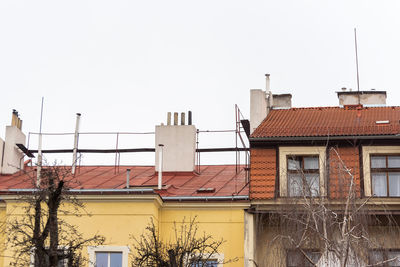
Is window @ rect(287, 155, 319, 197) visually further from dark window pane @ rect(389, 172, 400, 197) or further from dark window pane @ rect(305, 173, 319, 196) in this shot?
dark window pane @ rect(389, 172, 400, 197)

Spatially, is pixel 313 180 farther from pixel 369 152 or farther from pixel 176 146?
pixel 176 146

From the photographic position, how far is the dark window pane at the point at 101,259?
28.1 meters

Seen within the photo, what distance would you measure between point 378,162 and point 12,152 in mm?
15492

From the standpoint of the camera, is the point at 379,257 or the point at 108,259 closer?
the point at 379,257

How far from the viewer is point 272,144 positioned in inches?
1149

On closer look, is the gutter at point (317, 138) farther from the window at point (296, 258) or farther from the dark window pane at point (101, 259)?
the dark window pane at point (101, 259)

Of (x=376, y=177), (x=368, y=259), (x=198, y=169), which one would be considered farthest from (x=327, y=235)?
(x=198, y=169)

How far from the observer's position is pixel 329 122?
30281 millimetres

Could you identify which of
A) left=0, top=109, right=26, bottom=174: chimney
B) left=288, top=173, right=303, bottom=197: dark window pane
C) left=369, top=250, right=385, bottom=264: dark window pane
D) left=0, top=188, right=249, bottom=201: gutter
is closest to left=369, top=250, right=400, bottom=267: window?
left=369, top=250, right=385, bottom=264: dark window pane

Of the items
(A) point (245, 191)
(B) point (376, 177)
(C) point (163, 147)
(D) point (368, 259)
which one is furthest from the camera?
(C) point (163, 147)

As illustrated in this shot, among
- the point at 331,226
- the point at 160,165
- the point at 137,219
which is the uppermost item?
the point at 160,165

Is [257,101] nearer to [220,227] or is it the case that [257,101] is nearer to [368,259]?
[220,227]

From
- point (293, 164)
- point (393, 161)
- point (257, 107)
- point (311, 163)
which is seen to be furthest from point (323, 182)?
point (257, 107)

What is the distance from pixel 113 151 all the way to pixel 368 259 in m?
15.7
